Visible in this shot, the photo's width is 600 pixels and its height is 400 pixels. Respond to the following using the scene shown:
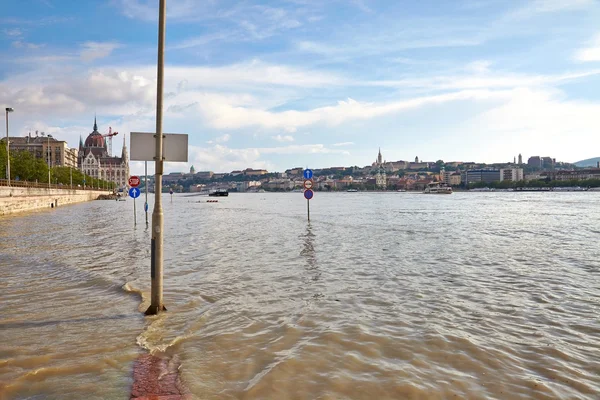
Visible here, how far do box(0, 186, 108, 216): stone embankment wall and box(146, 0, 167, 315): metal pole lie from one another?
44588mm

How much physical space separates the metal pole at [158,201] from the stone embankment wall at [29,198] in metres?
44.6

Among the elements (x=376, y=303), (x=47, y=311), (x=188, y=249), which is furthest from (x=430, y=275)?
(x=188, y=249)

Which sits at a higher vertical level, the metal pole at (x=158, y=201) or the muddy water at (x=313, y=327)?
the metal pole at (x=158, y=201)

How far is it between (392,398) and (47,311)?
257 inches

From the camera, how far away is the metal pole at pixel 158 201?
7.63 m

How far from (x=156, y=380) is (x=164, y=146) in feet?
14.2

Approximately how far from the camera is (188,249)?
17.8 metres

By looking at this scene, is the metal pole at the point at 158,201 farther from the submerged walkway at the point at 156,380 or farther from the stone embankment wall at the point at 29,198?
the stone embankment wall at the point at 29,198

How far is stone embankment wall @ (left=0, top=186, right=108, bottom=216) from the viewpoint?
151 feet

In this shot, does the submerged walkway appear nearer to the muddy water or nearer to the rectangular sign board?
the muddy water

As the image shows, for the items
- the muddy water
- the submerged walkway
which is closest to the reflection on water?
the muddy water

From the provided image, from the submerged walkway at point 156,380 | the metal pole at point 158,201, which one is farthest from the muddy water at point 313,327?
the metal pole at point 158,201

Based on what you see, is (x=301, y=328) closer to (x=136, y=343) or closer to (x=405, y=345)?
(x=405, y=345)

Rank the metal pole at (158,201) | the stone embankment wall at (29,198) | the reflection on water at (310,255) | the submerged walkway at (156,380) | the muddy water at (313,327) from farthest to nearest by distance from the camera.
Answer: the stone embankment wall at (29,198)
the reflection on water at (310,255)
the metal pole at (158,201)
the muddy water at (313,327)
the submerged walkway at (156,380)
